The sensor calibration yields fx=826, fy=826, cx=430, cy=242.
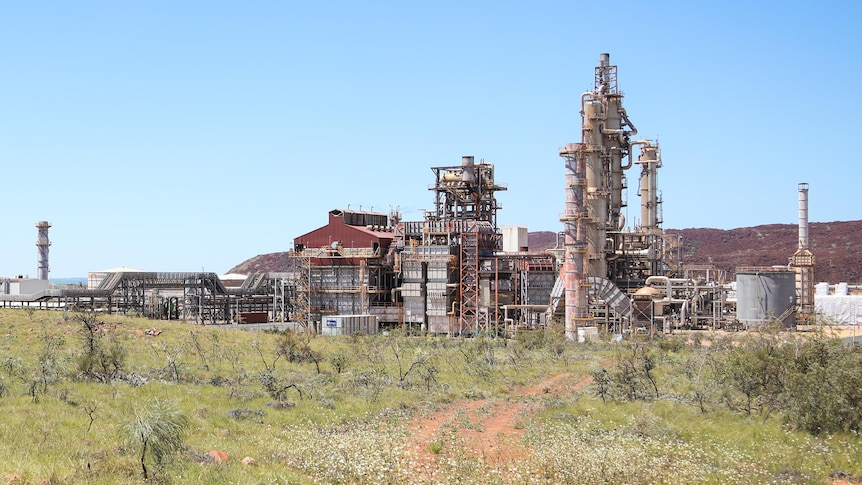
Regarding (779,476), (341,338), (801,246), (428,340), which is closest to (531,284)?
(428,340)

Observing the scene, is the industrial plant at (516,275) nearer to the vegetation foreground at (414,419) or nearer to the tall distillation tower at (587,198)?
the tall distillation tower at (587,198)

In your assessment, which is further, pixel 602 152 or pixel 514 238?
pixel 514 238

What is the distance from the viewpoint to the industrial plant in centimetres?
5984

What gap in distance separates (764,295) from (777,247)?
96067 millimetres

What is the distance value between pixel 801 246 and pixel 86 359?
59203 millimetres

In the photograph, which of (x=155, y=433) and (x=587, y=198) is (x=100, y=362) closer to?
(x=155, y=433)

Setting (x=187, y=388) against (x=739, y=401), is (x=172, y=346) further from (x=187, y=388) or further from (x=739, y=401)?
(x=739, y=401)

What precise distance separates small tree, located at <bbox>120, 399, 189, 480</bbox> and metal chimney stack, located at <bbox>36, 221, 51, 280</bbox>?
10082cm

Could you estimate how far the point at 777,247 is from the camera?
148 meters

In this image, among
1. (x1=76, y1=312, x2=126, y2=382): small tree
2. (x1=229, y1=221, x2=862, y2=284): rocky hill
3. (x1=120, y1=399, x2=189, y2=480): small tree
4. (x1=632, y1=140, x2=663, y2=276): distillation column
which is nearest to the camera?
(x1=120, y1=399, x2=189, y2=480): small tree

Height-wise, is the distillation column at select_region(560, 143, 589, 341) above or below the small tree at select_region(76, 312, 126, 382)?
above

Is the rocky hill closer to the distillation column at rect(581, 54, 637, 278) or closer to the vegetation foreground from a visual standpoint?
the distillation column at rect(581, 54, 637, 278)

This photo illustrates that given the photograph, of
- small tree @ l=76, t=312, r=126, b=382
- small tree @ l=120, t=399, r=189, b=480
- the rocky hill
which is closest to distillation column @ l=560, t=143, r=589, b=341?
small tree @ l=76, t=312, r=126, b=382

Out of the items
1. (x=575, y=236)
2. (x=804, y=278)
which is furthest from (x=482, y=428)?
(x=804, y=278)
